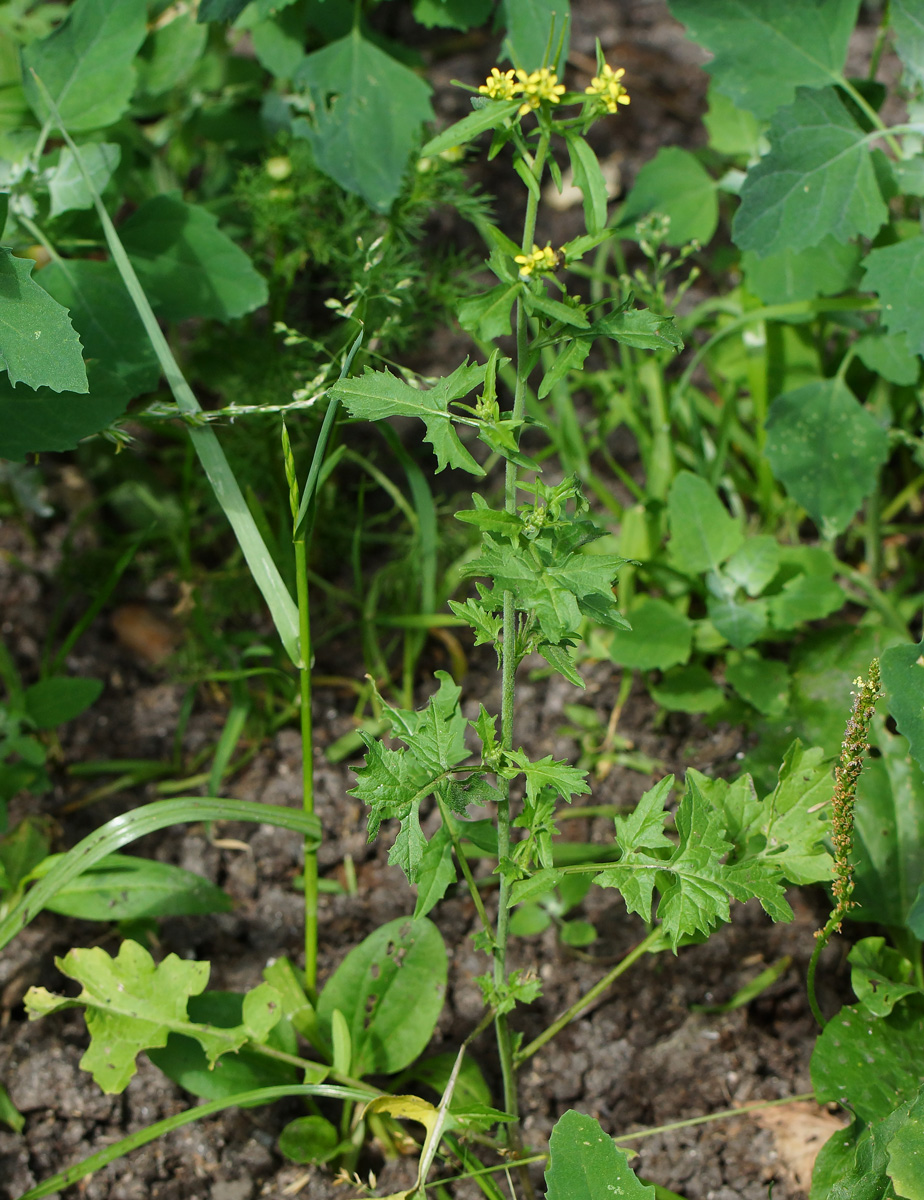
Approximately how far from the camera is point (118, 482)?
2.63 meters

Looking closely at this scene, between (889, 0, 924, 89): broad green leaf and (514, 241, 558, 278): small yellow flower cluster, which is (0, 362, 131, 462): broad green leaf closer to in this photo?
(514, 241, 558, 278): small yellow flower cluster

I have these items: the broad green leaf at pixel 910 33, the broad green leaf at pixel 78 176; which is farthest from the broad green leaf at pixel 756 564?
the broad green leaf at pixel 78 176

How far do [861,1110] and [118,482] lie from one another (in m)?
2.14

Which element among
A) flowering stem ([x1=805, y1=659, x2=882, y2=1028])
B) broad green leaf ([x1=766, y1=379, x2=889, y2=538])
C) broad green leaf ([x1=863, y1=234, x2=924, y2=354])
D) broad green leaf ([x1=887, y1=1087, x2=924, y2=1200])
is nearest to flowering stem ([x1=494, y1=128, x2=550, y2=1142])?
flowering stem ([x1=805, y1=659, x2=882, y2=1028])

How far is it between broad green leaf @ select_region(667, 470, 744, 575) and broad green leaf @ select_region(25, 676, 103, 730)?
1189mm

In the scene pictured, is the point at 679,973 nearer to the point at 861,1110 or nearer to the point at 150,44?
the point at 861,1110

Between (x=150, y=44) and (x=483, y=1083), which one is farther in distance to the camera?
(x=150, y=44)

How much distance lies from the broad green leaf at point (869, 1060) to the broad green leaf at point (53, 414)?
4.95 ft

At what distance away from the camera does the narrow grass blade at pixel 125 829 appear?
1473mm

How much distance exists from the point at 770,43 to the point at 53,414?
161cm

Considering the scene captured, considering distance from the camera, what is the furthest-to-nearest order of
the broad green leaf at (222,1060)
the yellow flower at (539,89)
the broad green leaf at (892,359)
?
1. the broad green leaf at (892,359)
2. the broad green leaf at (222,1060)
3. the yellow flower at (539,89)

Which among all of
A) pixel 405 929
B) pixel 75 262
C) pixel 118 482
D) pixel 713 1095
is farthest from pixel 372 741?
pixel 118 482

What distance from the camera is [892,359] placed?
2107 mm

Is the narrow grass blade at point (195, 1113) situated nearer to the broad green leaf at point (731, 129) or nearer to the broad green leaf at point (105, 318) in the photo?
the broad green leaf at point (105, 318)
